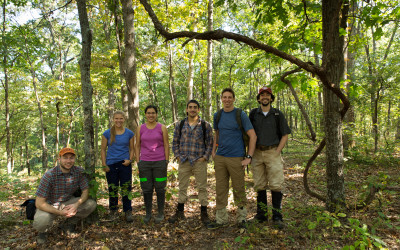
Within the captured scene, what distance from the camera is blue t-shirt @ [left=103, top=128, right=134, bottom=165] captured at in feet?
14.1

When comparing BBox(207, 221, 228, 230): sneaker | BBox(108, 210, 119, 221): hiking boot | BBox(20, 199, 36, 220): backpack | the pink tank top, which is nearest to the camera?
BBox(20, 199, 36, 220): backpack

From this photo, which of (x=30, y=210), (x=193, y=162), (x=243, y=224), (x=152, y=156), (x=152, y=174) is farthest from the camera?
(x=152, y=174)

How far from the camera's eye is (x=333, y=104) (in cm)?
338

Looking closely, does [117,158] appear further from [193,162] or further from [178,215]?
[178,215]

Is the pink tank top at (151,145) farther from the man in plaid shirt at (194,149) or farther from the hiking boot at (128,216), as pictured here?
the hiking boot at (128,216)

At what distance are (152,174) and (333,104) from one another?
353 cm

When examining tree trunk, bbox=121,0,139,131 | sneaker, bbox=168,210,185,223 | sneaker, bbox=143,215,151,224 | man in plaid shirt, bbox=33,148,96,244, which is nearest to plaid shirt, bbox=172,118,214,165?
sneaker, bbox=168,210,185,223

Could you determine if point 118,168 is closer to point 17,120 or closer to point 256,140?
point 256,140

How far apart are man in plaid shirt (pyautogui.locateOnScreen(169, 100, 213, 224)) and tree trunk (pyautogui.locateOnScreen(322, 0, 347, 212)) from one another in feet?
6.78

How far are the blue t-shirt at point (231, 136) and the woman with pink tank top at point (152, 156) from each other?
1198mm

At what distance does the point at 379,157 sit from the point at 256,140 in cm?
764

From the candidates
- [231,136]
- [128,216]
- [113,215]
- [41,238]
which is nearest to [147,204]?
[128,216]

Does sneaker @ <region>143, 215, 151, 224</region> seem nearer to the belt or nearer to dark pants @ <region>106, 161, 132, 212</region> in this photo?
dark pants @ <region>106, 161, 132, 212</region>

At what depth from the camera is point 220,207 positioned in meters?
4.04
